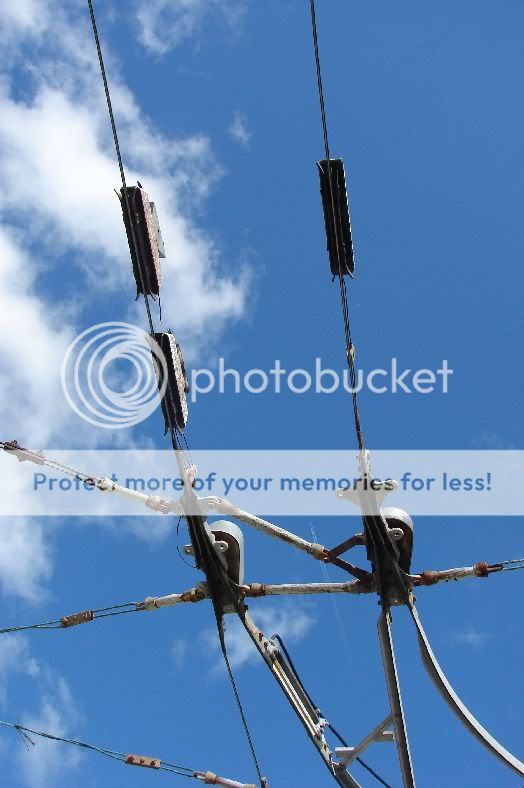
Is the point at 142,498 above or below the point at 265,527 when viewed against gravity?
below

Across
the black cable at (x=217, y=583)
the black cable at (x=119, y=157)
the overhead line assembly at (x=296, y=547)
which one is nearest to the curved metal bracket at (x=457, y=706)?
the overhead line assembly at (x=296, y=547)

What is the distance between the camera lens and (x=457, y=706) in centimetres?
1772

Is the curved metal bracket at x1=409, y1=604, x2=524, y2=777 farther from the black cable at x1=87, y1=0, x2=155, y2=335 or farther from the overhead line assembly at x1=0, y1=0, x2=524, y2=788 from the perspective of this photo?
the black cable at x1=87, y1=0, x2=155, y2=335

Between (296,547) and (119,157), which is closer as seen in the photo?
(119,157)

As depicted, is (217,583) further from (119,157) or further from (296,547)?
(119,157)

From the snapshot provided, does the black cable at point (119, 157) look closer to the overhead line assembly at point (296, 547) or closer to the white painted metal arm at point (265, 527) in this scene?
the overhead line assembly at point (296, 547)

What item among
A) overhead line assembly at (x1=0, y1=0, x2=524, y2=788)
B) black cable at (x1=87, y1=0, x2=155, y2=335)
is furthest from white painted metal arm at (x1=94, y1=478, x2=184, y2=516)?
black cable at (x1=87, y1=0, x2=155, y2=335)

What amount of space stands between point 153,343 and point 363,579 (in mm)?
7759

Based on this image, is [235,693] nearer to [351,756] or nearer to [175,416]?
[351,756]

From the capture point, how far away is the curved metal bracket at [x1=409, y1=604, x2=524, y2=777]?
1702 cm

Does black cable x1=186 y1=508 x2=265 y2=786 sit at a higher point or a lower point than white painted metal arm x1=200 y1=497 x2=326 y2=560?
lower

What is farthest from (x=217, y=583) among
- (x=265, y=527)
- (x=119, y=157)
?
(x=119, y=157)

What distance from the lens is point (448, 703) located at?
1781cm

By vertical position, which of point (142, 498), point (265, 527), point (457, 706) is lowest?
point (457, 706)
